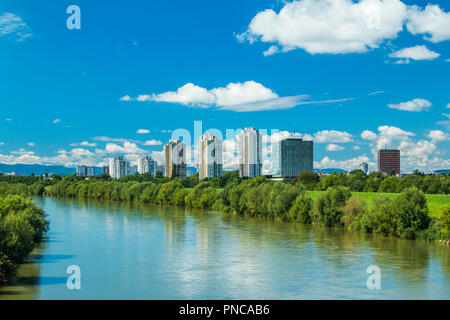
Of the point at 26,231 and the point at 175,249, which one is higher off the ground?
the point at 26,231

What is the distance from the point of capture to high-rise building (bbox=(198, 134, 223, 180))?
110188mm

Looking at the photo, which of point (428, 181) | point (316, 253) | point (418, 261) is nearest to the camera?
point (418, 261)

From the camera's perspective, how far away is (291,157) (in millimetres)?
122625

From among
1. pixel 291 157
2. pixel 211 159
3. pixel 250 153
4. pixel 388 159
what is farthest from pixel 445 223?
pixel 388 159

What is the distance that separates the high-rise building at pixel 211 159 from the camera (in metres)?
110

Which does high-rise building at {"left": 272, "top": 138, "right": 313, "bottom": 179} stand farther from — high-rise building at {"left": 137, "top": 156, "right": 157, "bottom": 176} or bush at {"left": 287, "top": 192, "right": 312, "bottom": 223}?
bush at {"left": 287, "top": 192, "right": 312, "bottom": 223}

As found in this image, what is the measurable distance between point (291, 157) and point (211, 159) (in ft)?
76.4

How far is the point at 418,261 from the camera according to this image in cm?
2203

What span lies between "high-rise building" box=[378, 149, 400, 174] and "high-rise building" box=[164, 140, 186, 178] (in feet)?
205

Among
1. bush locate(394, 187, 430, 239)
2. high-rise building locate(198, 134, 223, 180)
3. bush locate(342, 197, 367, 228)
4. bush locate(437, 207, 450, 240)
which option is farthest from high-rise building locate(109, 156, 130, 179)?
bush locate(437, 207, 450, 240)
